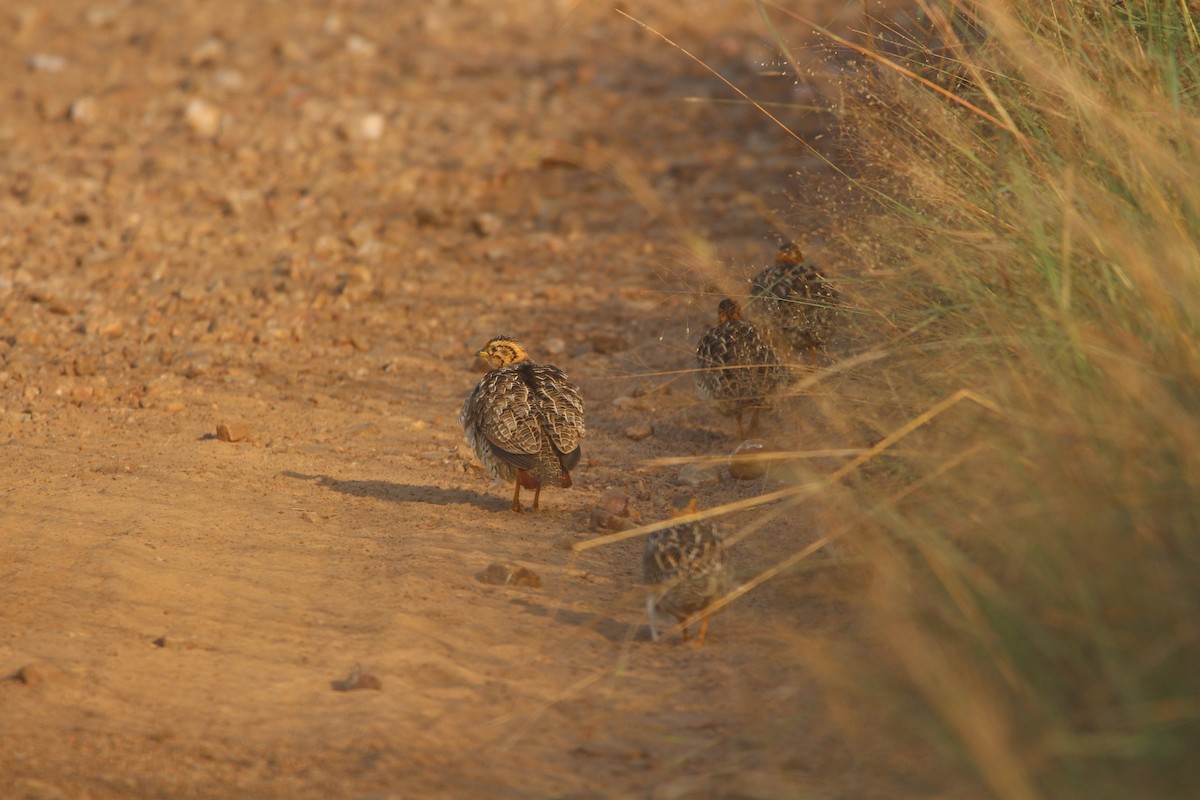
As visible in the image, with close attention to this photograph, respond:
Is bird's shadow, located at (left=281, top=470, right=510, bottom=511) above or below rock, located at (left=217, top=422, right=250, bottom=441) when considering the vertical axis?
below

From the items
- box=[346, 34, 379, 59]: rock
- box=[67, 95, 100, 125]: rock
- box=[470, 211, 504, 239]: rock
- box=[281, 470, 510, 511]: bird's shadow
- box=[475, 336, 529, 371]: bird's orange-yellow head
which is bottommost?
box=[281, 470, 510, 511]: bird's shadow

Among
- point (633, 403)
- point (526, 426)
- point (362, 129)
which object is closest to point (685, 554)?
point (526, 426)

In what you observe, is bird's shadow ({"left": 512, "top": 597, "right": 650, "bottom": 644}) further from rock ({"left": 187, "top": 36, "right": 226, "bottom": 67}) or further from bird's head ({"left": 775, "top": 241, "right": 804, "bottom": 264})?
rock ({"left": 187, "top": 36, "right": 226, "bottom": 67})

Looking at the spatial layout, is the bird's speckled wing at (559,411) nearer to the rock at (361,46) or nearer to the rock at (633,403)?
the rock at (633,403)

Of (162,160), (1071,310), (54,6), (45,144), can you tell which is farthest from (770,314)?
(54,6)

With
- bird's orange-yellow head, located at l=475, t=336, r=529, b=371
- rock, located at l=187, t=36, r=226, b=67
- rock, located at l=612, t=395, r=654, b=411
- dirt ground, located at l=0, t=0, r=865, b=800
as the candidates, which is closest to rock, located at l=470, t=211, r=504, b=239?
dirt ground, located at l=0, t=0, r=865, b=800

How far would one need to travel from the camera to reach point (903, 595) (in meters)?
3.84

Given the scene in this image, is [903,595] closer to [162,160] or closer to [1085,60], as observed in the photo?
[1085,60]

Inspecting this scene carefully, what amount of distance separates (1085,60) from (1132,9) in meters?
0.74

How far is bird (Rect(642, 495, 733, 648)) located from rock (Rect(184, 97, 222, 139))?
9165mm

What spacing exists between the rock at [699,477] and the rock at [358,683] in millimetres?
2742

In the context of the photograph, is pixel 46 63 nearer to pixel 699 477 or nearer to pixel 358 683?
pixel 699 477

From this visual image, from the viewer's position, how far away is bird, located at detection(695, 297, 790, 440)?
7285 mm

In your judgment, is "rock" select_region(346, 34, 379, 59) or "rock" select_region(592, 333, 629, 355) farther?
"rock" select_region(346, 34, 379, 59)
